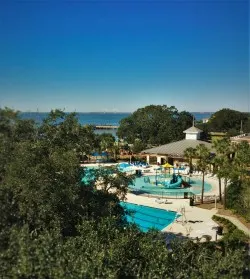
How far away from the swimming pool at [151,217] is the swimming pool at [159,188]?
16.8 feet

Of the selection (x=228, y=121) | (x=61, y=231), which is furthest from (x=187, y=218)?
(x=228, y=121)

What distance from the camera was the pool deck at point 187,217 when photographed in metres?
23.3

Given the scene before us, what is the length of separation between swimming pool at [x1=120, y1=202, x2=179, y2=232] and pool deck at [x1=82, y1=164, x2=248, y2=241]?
0.68 metres

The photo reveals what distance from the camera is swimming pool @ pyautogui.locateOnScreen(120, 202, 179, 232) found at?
26328mm

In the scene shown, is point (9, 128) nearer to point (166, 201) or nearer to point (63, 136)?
point (63, 136)

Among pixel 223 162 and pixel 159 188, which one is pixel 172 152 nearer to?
pixel 159 188

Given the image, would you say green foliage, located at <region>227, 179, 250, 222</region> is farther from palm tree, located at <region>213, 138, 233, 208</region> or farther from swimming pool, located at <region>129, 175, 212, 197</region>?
swimming pool, located at <region>129, 175, 212, 197</region>

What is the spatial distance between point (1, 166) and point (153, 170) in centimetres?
3608

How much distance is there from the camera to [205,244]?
63.7 ft

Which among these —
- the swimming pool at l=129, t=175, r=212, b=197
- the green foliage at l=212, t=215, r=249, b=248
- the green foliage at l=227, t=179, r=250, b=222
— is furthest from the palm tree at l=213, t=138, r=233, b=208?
the swimming pool at l=129, t=175, r=212, b=197

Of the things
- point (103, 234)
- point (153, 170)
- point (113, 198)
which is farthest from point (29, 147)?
point (153, 170)

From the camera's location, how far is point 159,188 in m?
39.0

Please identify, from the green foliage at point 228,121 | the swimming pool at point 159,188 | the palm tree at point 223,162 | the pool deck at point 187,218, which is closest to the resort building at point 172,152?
the swimming pool at point 159,188

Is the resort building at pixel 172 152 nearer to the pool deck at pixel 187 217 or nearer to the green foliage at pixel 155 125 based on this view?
the green foliage at pixel 155 125
